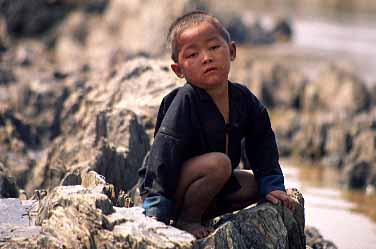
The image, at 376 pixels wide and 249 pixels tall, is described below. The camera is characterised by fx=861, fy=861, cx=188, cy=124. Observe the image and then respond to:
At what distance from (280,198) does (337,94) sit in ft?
28.8

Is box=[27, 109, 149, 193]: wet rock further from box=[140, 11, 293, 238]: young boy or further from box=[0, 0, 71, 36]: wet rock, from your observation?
box=[0, 0, 71, 36]: wet rock

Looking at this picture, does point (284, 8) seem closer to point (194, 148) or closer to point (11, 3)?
point (11, 3)

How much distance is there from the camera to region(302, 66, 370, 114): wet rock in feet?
40.5

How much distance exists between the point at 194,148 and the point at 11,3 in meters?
13.0

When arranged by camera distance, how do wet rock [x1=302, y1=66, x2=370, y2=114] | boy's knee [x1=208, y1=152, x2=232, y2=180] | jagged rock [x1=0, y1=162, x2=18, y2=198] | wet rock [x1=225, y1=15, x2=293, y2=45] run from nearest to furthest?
boy's knee [x1=208, y1=152, x2=232, y2=180] → jagged rock [x1=0, y1=162, x2=18, y2=198] → wet rock [x1=302, y1=66, x2=370, y2=114] → wet rock [x1=225, y1=15, x2=293, y2=45]

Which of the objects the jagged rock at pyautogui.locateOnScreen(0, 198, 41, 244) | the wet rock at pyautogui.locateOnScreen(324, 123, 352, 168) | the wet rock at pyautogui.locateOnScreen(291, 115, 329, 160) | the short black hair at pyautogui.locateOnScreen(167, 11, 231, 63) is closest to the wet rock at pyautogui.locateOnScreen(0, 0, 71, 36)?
the wet rock at pyautogui.locateOnScreen(291, 115, 329, 160)

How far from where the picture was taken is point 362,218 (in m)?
7.56

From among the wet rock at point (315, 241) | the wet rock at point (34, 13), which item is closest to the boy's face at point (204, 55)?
the wet rock at point (315, 241)

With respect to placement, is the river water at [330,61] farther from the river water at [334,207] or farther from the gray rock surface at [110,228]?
the gray rock surface at [110,228]

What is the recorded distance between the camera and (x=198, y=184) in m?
4.08

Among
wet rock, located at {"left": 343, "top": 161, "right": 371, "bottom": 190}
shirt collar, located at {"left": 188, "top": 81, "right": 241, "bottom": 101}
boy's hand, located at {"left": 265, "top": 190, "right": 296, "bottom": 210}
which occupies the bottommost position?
wet rock, located at {"left": 343, "top": 161, "right": 371, "bottom": 190}

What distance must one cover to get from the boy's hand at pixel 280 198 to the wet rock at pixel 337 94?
A: 7.81 m

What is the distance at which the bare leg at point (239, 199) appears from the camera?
4293mm

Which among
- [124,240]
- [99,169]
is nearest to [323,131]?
[99,169]
